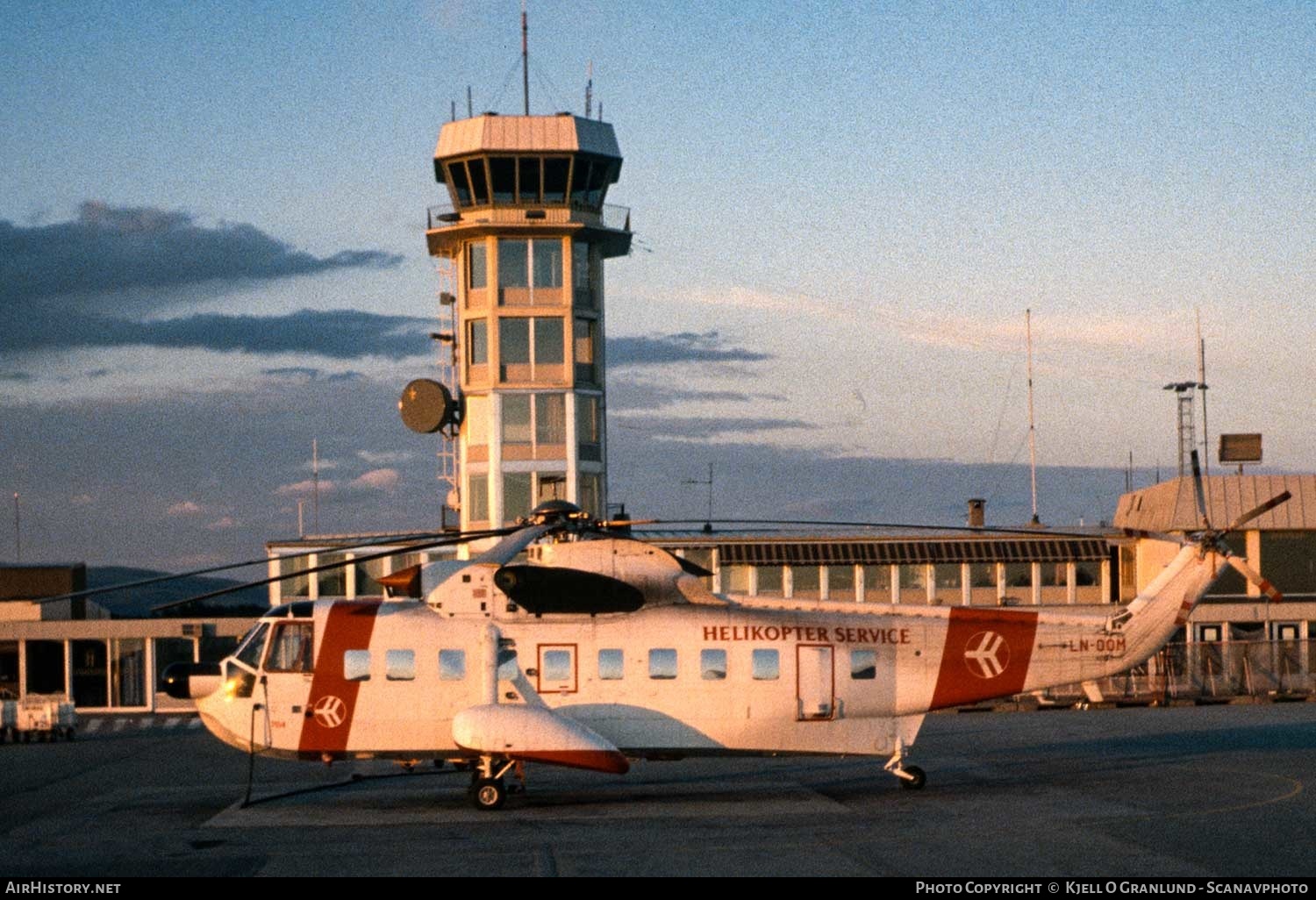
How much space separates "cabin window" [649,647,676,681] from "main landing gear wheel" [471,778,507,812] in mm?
3248

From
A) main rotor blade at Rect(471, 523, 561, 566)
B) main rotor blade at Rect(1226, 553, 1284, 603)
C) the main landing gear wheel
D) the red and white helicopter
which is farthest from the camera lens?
the red and white helicopter

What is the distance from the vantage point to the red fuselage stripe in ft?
85.4

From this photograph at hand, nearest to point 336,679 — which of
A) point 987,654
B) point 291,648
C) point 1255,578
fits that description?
point 291,648

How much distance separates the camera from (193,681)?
26500mm

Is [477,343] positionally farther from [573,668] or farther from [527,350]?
[573,668]

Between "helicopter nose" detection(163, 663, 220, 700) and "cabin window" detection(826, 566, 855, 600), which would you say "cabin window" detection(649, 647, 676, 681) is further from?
"cabin window" detection(826, 566, 855, 600)

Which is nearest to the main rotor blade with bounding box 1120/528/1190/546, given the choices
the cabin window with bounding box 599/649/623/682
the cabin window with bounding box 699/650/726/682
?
the cabin window with bounding box 699/650/726/682

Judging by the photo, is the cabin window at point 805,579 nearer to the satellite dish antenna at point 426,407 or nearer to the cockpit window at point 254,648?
the satellite dish antenna at point 426,407

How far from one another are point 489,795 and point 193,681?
5.82m

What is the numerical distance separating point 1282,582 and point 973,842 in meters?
40.4

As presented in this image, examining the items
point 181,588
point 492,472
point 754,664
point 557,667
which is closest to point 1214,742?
point 754,664

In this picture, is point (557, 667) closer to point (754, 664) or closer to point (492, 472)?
point (754, 664)

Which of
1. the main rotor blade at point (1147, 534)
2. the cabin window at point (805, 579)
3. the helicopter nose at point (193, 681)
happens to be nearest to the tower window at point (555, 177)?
the cabin window at point (805, 579)
